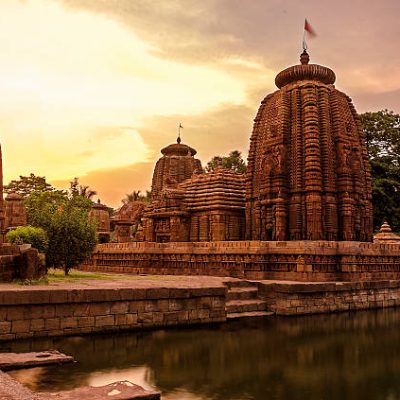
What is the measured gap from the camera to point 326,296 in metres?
14.4

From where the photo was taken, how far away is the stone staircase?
1263 centimetres

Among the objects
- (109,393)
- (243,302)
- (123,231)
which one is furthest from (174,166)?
(109,393)

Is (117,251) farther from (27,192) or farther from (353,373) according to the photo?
(27,192)

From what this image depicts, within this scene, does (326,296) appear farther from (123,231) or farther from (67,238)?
(123,231)

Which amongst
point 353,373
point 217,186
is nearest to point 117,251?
point 217,186

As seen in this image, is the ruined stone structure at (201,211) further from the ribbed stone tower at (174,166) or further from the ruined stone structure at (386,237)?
the ruined stone structure at (386,237)

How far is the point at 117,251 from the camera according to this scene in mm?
23297

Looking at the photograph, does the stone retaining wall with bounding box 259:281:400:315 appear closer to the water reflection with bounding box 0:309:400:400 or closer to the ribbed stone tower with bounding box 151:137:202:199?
the water reflection with bounding box 0:309:400:400

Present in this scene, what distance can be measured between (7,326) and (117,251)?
48.4 feet

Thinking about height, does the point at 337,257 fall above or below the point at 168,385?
above

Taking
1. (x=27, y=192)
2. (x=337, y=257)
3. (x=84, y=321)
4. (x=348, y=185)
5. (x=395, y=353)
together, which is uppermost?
(x=27, y=192)

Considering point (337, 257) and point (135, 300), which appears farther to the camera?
point (337, 257)

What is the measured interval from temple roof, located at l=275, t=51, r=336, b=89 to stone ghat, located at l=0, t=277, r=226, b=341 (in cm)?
1256

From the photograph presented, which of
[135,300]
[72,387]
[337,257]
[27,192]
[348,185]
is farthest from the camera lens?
[27,192]
